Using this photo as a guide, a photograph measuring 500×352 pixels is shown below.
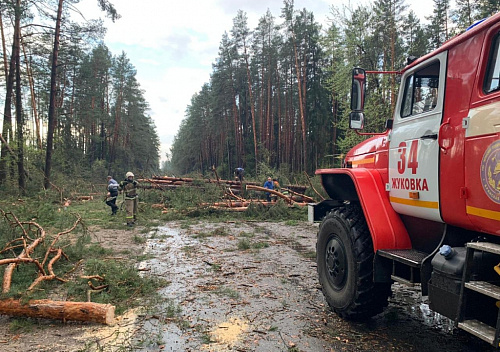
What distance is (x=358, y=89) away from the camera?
12.6ft

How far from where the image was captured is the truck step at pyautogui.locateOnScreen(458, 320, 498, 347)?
217cm

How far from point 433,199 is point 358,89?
1.48 metres

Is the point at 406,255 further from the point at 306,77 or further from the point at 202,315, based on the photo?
the point at 306,77

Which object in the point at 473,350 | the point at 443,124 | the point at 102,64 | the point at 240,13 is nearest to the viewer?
the point at 443,124

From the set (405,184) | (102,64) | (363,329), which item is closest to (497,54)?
(405,184)

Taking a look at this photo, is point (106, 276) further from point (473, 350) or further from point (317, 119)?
point (317, 119)

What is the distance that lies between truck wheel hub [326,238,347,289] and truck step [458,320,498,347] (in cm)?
160

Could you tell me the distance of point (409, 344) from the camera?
11.3 feet

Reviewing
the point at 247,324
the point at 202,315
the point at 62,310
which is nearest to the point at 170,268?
the point at 202,315

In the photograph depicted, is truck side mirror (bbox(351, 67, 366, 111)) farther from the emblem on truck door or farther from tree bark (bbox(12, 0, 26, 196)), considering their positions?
tree bark (bbox(12, 0, 26, 196))

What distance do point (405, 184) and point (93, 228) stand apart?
34.3 ft

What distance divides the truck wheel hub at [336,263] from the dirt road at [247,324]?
0.47 m

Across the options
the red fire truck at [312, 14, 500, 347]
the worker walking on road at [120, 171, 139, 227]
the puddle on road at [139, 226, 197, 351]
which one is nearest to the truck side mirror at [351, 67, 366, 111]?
the red fire truck at [312, 14, 500, 347]

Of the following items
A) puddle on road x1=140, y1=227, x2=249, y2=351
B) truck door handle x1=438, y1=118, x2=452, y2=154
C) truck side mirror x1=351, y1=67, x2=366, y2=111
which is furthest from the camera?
truck side mirror x1=351, y1=67, x2=366, y2=111
